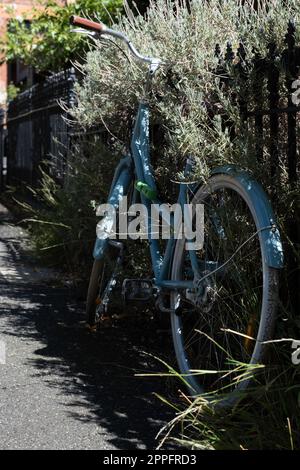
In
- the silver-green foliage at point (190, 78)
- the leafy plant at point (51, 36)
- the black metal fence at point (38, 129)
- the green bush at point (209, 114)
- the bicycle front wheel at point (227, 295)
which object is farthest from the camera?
the leafy plant at point (51, 36)

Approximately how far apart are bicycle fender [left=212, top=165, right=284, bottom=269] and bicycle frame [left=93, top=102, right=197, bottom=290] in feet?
1.81

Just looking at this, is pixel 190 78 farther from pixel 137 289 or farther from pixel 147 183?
pixel 137 289

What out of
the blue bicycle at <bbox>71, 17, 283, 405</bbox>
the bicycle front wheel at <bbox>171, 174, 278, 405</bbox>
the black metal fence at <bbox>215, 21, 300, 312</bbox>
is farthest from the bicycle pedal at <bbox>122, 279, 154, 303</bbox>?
the black metal fence at <bbox>215, 21, 300, 312</bbox>

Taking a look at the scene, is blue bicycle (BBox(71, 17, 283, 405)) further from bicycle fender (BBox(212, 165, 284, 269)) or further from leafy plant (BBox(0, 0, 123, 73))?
leafy plant (BBox(0, 0, 123, 73))

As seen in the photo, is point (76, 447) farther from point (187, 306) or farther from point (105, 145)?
point (105, 145)

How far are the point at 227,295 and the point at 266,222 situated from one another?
1.54ft

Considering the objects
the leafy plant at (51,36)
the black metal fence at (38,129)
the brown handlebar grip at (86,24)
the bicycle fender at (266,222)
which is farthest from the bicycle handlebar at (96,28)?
the leafy plant at (51,36)

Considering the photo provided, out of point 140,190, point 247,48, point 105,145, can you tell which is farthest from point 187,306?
point 105,145

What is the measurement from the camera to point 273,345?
3104 millimetres

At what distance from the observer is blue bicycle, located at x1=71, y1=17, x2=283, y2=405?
311 centimetres

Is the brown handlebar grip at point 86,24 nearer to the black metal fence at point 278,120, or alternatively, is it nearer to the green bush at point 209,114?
the green bush at point 209,114

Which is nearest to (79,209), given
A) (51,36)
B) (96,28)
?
(96,28)

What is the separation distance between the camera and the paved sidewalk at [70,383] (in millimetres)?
3283

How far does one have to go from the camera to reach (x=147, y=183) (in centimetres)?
435
